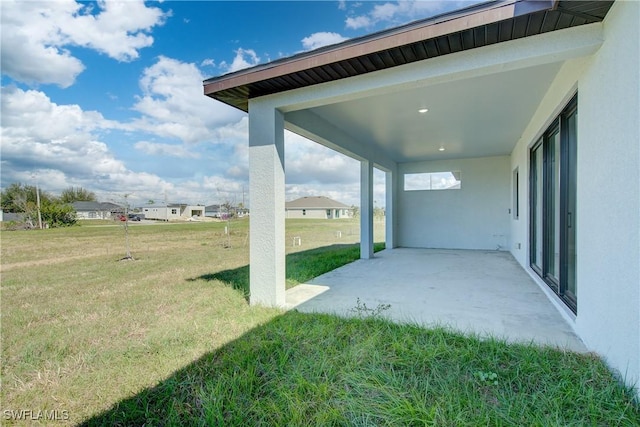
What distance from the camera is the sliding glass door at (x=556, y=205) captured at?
3.41 m

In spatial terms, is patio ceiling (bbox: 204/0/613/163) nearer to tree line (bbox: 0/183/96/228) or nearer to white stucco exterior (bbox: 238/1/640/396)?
white stucco exterior (bbox: 238/1/640/396)

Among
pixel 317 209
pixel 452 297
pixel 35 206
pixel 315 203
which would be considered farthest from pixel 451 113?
pixel 315 203

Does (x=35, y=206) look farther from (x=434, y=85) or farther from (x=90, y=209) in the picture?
(x=434, y=85)

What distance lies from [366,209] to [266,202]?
476cm

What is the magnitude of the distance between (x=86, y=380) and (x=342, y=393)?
2.12 m

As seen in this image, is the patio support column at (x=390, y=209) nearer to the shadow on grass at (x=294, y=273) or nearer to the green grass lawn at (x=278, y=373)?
the shadow on grass at (x=294, y=273)

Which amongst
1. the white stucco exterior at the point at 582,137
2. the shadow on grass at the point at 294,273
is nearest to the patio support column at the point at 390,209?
the shadow on grass at the point at 294,273

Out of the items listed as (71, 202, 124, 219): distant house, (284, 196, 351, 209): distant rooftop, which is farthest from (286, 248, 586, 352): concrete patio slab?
(284, 196, 351, 209): distant rooftop

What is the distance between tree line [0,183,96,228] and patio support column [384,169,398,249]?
2739 centimetres

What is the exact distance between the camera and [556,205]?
4.01 m

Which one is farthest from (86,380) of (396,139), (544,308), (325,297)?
(396,139)

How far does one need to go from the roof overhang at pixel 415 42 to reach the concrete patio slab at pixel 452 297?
289cm

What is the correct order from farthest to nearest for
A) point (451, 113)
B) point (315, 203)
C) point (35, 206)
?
point (315, 203), point (35, 206), point (451, 113)

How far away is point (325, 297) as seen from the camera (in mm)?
4461
